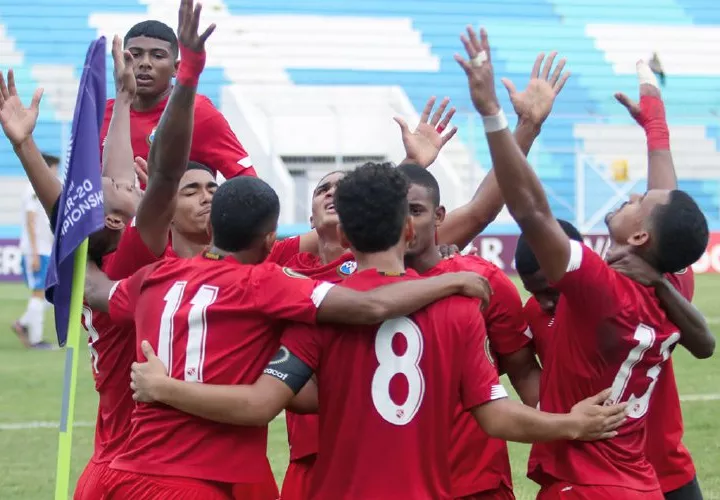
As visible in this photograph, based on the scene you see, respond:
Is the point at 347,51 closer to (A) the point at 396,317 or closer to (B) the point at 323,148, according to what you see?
(B) the point at 323,148

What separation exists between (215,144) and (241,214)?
232 cm

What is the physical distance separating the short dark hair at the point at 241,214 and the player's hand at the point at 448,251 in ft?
2.84

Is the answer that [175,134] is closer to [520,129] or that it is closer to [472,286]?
[472,286]

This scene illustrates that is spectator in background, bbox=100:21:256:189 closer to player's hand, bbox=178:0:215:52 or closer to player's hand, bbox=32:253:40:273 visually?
player's hand, bbox=178:0:215:52

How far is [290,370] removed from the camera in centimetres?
376

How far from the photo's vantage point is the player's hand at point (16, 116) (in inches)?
190

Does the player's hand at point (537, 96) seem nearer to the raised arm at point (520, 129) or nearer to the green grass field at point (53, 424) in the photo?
the raised arm at point (520, 129)

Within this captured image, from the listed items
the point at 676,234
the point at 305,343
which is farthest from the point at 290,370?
the point at 676,234

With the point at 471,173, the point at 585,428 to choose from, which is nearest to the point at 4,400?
the point at 585,428

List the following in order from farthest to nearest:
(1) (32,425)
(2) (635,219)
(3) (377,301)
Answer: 1. (1) (32,425)
2. (2) (635,219)
3. (3) (377,301)

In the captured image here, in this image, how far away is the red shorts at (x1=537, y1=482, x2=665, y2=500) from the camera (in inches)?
160

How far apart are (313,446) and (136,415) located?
914 millimetres

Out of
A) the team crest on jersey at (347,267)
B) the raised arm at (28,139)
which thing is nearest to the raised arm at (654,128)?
the team crest on jersey at (347,267)

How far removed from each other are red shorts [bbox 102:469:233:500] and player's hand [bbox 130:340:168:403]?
0.90 ft
